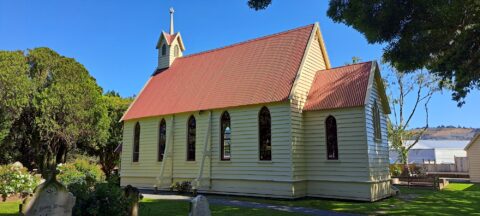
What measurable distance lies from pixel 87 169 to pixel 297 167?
16.5 meters

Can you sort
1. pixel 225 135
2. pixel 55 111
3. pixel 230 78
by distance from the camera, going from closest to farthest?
1. pixel 225 135
2. pixel 230 78
3. pixel 55 111

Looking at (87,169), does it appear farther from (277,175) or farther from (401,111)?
(401,111)

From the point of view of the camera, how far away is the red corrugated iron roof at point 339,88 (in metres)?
19.1

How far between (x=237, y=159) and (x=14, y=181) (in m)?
11.6

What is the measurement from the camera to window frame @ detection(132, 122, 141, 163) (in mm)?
27123

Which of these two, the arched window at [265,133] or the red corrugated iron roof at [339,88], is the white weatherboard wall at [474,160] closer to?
the red corrugated iron roof at [339,88]

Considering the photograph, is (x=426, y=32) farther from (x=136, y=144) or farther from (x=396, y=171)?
(x=396, y=171)

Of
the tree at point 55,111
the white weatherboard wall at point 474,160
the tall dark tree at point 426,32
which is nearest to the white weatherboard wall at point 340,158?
the tall dark tree at point 426,32

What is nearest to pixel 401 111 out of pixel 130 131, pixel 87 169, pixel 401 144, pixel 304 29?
pixel 401 144

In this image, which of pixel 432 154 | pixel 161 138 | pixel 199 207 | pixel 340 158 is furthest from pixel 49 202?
pixel 432 154

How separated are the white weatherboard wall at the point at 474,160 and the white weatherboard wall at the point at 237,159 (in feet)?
78.7

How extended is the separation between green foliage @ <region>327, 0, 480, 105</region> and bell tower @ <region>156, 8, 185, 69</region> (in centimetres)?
1949

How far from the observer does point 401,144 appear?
133 feet

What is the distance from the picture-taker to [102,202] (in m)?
10.4
